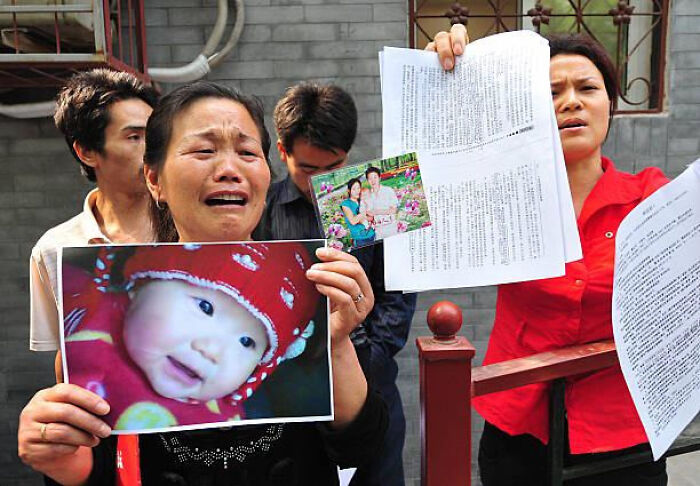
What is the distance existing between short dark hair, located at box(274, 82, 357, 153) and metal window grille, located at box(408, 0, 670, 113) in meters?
1.44

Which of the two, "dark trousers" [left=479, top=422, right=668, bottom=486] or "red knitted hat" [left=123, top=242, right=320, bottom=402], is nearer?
"red knitted hat" [left=123, top=242, right=320, bottom=402]

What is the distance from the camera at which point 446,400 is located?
1232mm

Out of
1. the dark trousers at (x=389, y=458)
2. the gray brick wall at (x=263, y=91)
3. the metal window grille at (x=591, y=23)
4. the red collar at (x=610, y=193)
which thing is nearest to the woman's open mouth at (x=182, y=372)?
the red collar at (x=610, y=193)

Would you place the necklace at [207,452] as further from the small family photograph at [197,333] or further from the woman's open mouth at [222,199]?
the woman's open mouth at [222,199]

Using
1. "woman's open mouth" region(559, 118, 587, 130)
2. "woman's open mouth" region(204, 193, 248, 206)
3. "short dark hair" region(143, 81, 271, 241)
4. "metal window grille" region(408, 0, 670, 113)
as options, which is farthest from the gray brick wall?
"woman's open mouth" region(204, 193, 248, 206)

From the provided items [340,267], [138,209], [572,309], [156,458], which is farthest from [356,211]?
[138,209]

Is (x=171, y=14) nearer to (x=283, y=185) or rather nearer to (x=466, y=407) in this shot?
(x=283, y=185)

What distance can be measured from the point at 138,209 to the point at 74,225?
194 millimetres

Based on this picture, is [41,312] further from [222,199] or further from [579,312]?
[579,312]

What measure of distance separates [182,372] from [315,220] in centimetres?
117

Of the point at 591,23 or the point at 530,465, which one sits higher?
the point at 591,23

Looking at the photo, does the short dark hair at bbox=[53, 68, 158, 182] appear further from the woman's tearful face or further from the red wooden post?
the red wooden post

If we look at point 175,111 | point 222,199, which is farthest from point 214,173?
point 175,111

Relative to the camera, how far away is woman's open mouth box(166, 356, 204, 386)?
0.90 metres
